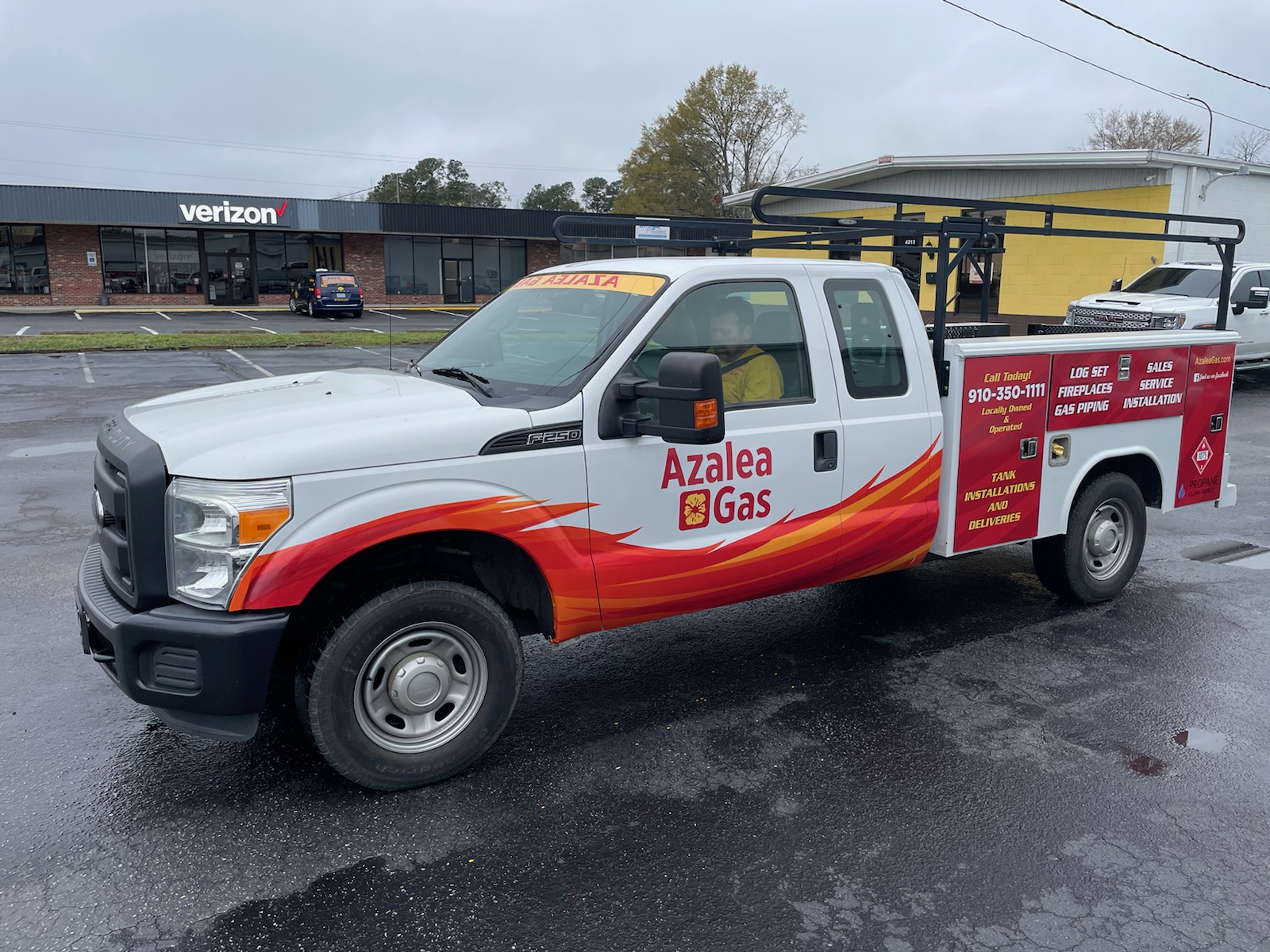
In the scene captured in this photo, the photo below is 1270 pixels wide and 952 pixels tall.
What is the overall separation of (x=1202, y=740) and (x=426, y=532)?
11.4 feet

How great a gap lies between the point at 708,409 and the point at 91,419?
11.8 meters

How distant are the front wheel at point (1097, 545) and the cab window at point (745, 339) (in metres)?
2.30

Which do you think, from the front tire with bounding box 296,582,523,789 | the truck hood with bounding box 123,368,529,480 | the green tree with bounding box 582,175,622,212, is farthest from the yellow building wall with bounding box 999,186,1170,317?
the green tree with bounding box 582,175,622,212

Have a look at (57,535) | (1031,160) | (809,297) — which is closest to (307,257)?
(1031,160)

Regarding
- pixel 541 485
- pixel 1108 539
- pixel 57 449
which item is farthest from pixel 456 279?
pixel 541 485

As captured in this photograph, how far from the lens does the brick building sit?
40.8m

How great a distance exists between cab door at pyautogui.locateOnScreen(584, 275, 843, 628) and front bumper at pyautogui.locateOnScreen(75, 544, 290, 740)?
4.43 ft

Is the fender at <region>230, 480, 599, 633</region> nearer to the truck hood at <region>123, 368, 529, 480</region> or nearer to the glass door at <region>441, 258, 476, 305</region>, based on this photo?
the truck hood at <region>123, 368, 529, 480</region>

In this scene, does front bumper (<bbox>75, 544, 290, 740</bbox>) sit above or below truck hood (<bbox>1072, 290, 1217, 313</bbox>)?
below

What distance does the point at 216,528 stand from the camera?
134 inches

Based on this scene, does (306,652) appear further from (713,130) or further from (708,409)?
(713,130)

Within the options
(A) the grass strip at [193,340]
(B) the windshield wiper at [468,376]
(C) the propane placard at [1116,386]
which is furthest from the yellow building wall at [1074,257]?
(B) the windshield wiper at [468,376]

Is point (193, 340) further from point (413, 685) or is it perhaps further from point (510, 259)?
point (510, 259)

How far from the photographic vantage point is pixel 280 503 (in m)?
3.44
